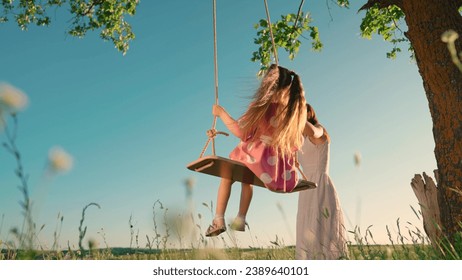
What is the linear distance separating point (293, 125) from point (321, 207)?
1431 millimetres

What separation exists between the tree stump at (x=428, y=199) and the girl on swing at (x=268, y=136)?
5.69ft

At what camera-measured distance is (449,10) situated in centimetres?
597

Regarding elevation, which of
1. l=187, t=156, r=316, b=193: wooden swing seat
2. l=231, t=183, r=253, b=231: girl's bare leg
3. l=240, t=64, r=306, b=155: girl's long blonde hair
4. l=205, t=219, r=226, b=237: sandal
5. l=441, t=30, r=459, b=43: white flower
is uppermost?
l=240, t=64, r=306, b=155: girl's long blonde hair

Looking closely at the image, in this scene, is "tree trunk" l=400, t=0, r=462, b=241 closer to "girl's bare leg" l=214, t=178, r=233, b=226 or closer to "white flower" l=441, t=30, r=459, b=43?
"girl's bare leg" l=214, t=178, r=233, b=226

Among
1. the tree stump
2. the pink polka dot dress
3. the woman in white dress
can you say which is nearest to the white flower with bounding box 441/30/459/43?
the pink polka dot dress

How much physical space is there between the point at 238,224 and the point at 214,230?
0.28 m

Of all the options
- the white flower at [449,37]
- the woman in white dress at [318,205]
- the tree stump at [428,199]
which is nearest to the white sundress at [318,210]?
the woman in white dress at [318,205]

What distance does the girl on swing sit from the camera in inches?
189

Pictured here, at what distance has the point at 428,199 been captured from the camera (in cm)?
570

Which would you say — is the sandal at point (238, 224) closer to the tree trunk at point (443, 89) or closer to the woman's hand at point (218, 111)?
the woman's hand at point (218, 111)

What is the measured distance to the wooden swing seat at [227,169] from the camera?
4.34 meters

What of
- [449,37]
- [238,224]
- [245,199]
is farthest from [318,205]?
[449,37]

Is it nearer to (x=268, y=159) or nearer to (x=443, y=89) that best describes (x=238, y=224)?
(x=268, y=159)
